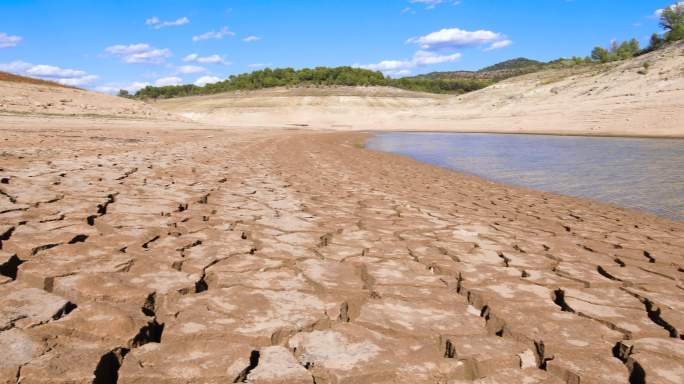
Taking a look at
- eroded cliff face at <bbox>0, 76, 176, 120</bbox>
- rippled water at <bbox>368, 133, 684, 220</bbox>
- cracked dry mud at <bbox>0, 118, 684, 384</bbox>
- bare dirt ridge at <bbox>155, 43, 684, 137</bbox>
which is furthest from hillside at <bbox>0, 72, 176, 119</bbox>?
cracked dry mud at <bbox>0, 118, 684, 384</bbox>

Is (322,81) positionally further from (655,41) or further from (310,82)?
(655,41)

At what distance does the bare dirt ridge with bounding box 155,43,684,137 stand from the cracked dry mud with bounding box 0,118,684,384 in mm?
17123

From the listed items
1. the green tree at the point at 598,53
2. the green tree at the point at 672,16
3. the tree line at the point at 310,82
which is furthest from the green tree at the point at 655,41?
the tree line at the point at 310,82

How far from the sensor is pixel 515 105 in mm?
32031

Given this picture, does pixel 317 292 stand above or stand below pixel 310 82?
below

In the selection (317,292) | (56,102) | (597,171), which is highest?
(56,102)

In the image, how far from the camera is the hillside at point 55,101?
17641 mm

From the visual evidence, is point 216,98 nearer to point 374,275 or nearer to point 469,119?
point 469,119

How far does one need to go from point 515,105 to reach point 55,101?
26344mm

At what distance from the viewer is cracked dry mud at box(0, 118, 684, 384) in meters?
1.49

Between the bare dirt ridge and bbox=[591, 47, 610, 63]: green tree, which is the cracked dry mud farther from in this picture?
bbox=[591, 47, 610, 63]: green tree

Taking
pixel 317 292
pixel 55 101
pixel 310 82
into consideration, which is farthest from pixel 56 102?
pixel 310 82

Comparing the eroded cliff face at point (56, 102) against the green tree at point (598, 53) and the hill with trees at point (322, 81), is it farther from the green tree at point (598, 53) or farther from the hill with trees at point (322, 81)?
the green tree at point (598, 53)

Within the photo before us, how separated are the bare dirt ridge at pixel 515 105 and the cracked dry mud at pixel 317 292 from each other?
17.1m
